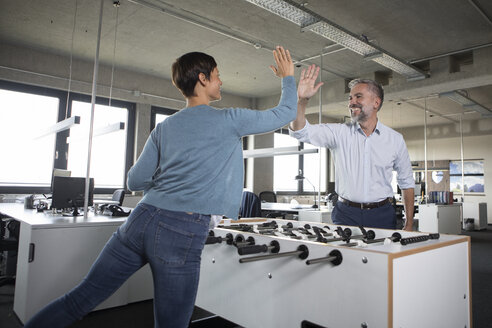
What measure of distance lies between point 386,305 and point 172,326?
2.32 feet

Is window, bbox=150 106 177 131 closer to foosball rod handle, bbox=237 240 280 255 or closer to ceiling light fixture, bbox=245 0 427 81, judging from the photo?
ceiling light fixture, bbox=245 0 427 81

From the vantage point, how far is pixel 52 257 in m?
2.51

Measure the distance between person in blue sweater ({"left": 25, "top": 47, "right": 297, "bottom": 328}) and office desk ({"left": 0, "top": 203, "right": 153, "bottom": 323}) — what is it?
1.52 m

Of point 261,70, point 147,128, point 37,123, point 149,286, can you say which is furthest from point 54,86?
point 149,286

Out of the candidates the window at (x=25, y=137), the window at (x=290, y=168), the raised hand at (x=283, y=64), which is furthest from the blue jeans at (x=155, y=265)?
the window at (x=290, y=168)

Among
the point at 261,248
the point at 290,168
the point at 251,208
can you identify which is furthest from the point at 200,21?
the point at 290,168

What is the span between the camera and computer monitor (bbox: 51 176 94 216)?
3.23m

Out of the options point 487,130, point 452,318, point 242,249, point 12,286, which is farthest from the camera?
point 487,130

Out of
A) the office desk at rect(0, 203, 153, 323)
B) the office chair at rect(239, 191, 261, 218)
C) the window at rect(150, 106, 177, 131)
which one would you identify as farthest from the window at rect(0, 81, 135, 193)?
the office desk at rect(0, 203, 153, 323)

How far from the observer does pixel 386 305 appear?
118 centimetres

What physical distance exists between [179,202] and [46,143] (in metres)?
6.01

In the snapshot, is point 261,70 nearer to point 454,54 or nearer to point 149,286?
point 454,54

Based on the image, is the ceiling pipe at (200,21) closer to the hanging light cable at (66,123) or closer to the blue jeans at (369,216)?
the hanging light cable at (66,123)

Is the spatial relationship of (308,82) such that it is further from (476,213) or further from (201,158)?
(476,213)
